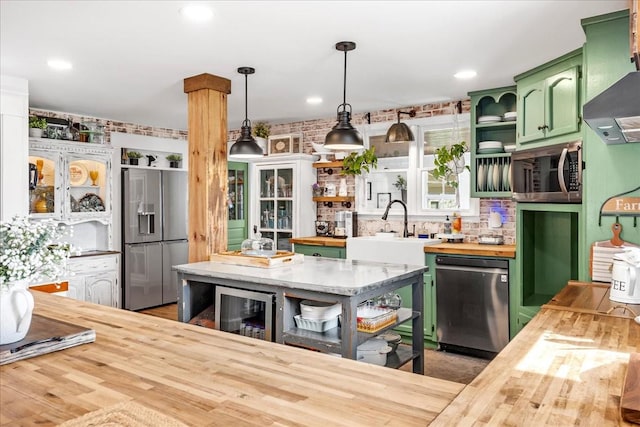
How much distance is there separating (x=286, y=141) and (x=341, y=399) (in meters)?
5.06

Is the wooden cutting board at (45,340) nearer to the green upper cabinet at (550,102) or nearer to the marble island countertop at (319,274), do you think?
the marble island countertop at (319,274)

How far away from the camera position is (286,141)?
19.8 feet

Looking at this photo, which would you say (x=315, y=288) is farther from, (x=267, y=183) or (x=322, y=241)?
(x=267, y=183)

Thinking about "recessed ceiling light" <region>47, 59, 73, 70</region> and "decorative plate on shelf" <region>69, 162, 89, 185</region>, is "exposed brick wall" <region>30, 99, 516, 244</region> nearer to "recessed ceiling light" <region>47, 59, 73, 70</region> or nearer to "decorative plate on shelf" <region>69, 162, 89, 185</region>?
"decorative plate on shelf" <region>69, 162, 89, 185</region>

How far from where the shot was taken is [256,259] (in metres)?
3.37

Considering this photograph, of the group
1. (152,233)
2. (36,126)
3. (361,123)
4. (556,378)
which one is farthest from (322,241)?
(556,378)

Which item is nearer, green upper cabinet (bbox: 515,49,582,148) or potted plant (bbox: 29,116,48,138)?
green upper cabinet (bbox: 515,49,582,148)

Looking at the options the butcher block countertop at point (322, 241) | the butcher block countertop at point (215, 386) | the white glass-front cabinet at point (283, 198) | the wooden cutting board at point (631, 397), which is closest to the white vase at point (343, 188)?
the white glass-front cabinet at point (283, 198)

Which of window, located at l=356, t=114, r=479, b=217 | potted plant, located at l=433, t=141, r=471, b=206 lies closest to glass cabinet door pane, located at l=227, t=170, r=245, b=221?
window, located at l=356, t=114, r=479, b=217

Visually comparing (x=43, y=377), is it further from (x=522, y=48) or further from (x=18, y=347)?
(x=522, y=48)

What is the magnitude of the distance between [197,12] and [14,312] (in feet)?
5.96

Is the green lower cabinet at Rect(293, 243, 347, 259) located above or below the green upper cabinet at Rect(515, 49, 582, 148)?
below

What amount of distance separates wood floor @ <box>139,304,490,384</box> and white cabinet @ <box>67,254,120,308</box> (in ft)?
11.7

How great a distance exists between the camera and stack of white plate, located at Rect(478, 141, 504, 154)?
451 cm
